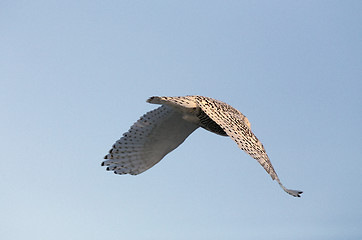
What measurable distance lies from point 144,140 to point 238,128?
2.75 meters

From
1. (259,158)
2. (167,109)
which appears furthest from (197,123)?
(259,158)

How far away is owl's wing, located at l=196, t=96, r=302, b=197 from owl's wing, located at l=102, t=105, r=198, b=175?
1199 mm

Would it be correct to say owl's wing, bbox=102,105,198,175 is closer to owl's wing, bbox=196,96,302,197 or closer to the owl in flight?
the owl in flight

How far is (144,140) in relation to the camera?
11203mm

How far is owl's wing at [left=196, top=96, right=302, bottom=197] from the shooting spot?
26.5 ft

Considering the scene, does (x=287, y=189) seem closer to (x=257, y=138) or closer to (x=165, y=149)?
(x=257, y=138)

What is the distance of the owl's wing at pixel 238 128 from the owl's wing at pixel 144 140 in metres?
1.20

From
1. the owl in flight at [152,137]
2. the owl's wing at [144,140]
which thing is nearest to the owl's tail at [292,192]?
the owl in flight at [152,137]

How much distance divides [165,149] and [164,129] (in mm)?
451

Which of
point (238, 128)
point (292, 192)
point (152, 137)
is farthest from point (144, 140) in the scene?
point (292, 192)

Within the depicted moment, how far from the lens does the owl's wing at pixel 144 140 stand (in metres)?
11.1

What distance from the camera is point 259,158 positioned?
813cm

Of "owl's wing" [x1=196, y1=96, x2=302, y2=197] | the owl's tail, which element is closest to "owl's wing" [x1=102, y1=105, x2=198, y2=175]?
"owl's wing" [x1=196, y1=96, x2=302, y2=197]

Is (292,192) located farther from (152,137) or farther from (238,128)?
(152,137)
